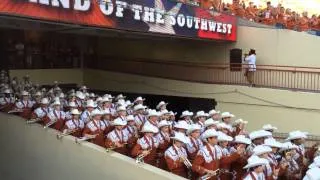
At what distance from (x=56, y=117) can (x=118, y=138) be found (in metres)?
3.00

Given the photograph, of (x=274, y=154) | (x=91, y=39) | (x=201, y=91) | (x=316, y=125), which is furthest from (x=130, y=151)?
(x=91, y=39)

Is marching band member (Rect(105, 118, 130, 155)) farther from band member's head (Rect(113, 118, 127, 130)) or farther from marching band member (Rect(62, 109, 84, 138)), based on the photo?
marching band member (Rect(62, 109, 84, 138))

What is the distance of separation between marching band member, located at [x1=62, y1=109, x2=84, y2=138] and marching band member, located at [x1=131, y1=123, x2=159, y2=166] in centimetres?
250

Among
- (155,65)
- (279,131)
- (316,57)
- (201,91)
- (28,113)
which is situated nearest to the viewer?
(28,113)

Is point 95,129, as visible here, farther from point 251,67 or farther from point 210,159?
point 251,67

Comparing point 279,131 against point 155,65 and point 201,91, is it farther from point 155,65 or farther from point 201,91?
point 155,65

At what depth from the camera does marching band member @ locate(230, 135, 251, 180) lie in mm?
8570

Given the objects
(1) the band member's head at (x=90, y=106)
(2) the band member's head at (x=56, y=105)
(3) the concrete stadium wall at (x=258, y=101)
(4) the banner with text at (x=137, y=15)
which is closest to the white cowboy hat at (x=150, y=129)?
(1) the band member's head at (x=90, y=106)

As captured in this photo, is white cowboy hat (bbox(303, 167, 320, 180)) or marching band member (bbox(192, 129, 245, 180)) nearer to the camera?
white cowboy hat (bbox(303, 167, 320, 180))

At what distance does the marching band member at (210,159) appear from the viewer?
27.1 feet

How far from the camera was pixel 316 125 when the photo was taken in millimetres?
15680

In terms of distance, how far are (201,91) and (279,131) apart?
3.94 metres

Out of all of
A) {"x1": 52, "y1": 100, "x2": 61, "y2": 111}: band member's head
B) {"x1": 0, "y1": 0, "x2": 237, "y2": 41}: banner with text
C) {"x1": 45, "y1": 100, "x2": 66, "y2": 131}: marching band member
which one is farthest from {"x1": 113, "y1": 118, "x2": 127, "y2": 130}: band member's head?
{"x1": 0, "y1": 0, "x2": 237, "y2": 41}: banner with text

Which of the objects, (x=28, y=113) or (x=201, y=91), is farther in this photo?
(x=201, y=91)
